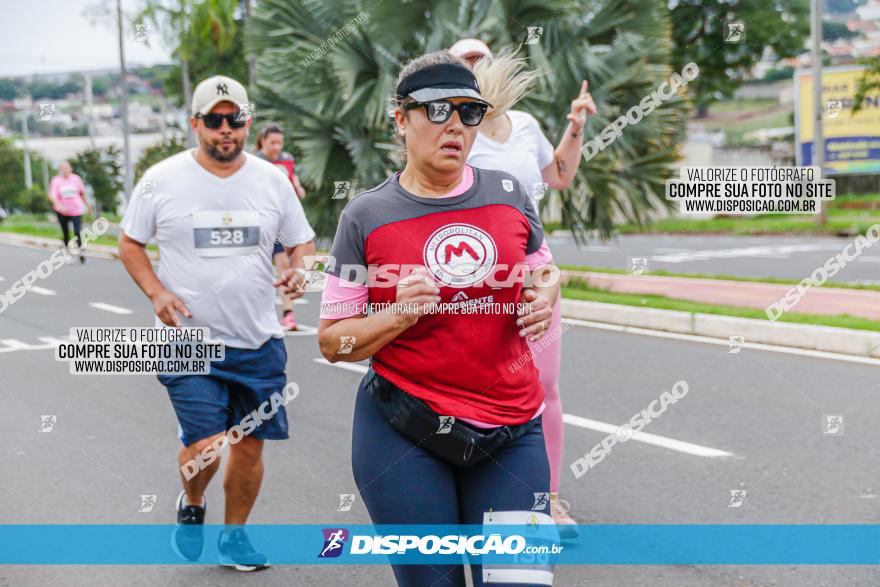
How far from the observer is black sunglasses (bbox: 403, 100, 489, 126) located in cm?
269

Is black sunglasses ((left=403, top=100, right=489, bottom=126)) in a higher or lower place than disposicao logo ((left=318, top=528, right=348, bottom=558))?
higher

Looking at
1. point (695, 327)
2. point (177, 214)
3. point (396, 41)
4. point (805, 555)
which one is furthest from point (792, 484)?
point (396, 41)

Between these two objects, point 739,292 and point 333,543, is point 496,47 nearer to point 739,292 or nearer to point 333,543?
point 739,292

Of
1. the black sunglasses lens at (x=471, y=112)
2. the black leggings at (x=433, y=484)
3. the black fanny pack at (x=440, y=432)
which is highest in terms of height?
the black sunglasses lens at (x=471, y=112)

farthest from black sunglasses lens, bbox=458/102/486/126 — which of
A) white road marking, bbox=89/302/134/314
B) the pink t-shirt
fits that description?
the pink t-shirt

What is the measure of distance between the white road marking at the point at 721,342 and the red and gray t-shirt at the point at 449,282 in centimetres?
519

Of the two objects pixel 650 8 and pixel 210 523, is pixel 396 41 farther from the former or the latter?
pixel 210 523

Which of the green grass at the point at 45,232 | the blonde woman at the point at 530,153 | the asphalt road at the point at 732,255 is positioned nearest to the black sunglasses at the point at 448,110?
the blonde woman at the point at 530,153

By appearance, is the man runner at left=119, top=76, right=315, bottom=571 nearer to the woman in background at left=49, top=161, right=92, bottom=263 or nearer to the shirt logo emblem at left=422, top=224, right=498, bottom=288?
the shirt logo emblem at left=422, top=224, right=498, bottom=288

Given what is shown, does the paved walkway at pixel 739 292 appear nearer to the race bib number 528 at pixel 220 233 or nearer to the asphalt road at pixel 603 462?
the asphalt road at pixel 603 462

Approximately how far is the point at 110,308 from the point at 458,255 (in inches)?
425

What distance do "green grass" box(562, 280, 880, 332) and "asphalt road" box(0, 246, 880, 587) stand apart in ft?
2.34

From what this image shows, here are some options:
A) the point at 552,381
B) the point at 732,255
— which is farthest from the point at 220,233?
the point at 732,255

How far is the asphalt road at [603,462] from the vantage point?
443 cm
